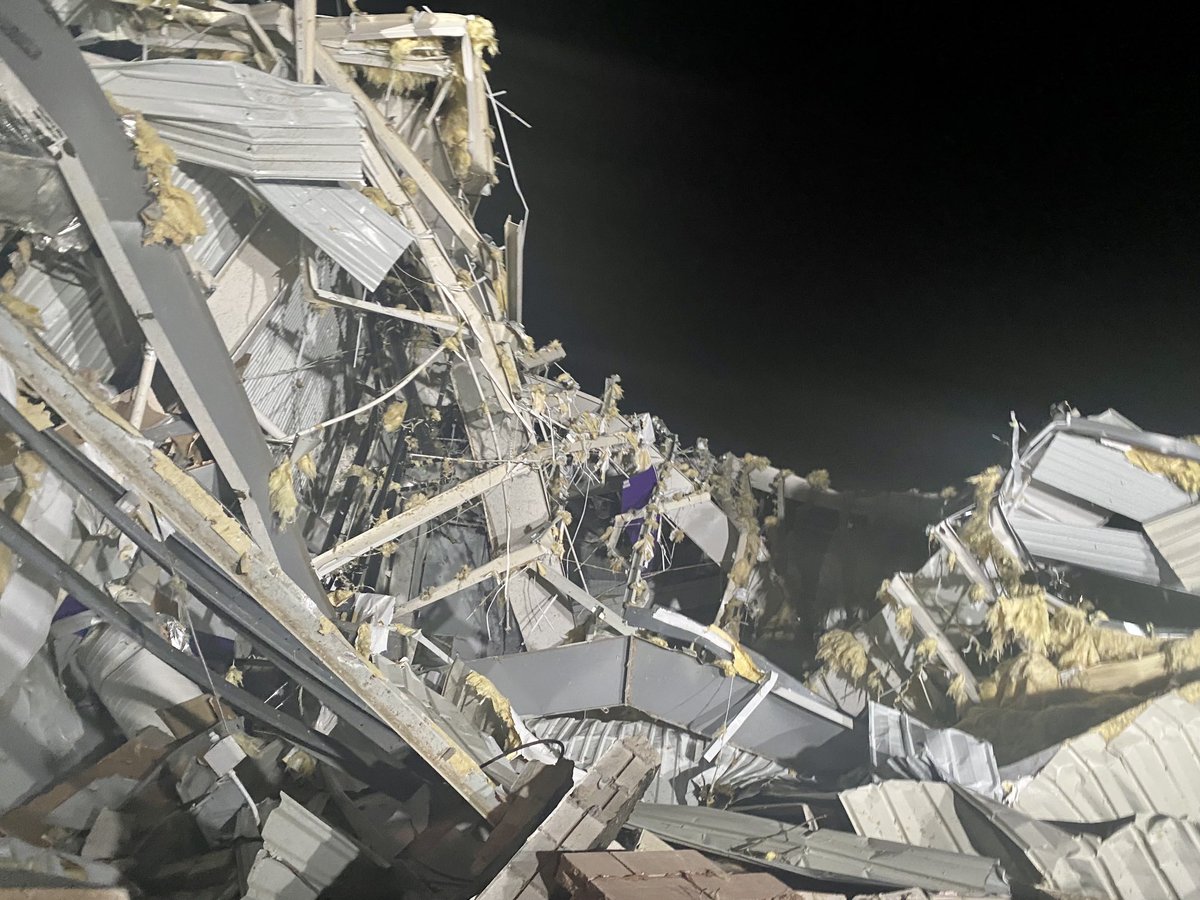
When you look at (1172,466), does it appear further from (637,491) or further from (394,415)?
(394,415)

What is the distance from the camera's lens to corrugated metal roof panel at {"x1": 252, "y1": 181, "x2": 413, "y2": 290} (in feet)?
13.8

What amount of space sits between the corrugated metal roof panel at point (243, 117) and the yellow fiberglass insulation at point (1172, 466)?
6.20 metres

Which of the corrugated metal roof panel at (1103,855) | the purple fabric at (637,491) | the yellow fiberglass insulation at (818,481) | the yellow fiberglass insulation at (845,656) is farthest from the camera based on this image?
the yellow fiberglass insulation at (818,481)

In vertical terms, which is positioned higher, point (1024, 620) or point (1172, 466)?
point (1172, 466)

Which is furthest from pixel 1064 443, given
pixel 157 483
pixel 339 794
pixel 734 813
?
pixel 157 483

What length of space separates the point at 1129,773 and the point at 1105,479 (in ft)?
7.24

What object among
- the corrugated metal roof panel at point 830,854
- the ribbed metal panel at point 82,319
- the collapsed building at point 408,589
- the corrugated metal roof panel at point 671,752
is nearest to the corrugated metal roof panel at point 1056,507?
the collapsed building at point 408,589

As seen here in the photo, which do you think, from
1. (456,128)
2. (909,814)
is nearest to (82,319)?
(456,128)

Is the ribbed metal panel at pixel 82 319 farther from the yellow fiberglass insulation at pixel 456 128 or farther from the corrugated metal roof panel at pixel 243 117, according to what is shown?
the yellow fiberglass insulation at pixel 456 128

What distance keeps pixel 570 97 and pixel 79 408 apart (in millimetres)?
7758

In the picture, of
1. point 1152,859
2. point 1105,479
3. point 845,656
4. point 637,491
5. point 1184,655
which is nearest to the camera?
point 1152,859

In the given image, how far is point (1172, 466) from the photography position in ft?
17.3

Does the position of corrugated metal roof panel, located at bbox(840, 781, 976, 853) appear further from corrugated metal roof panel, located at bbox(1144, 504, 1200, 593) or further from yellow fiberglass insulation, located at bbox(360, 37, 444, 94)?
yellow fiberglass insulation, located at bbox(360, 37, 444, 94)

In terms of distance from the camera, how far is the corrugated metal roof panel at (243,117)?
3.74 m
